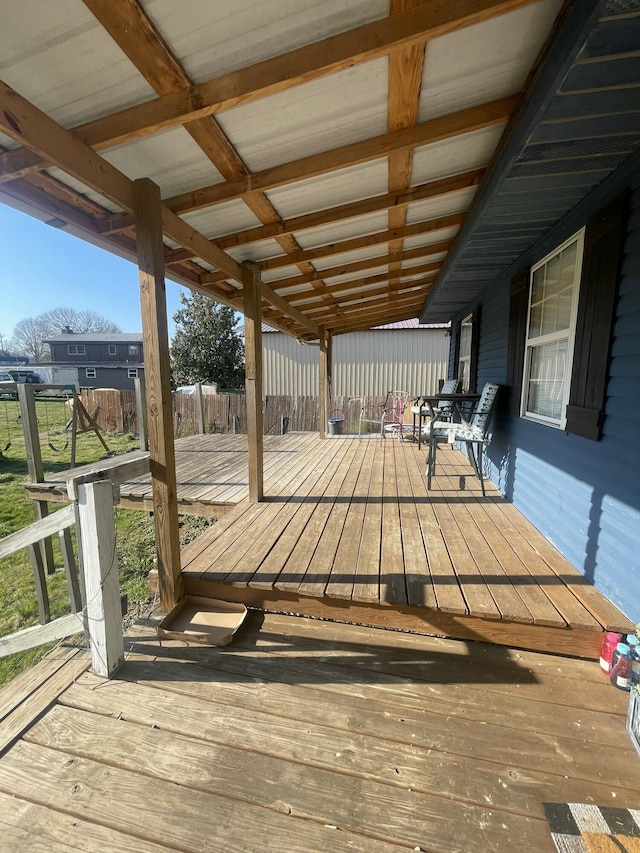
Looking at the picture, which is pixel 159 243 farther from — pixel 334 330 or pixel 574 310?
pixel 334 330

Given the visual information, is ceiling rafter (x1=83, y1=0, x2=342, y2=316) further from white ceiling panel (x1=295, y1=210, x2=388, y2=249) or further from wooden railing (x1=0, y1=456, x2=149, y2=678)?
wooden railing (x1=0, y1=456, x2=149, y2=678)

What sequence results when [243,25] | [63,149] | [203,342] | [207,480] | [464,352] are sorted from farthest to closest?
[203,342], [464,352], [207,480], [63,149], [243,25]

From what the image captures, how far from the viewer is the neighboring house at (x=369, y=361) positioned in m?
11.8

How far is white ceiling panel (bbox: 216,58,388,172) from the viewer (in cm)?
138

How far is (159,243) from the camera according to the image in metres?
1.72

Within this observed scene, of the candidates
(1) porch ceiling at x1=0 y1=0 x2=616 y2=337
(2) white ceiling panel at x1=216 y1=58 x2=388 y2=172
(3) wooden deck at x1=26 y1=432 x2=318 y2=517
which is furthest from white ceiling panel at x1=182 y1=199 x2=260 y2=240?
(3) wooden deck at x1=26 y1=432 x2=318 y2=517

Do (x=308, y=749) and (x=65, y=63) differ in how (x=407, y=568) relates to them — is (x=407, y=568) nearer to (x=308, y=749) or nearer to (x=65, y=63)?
(x=308, y=749)

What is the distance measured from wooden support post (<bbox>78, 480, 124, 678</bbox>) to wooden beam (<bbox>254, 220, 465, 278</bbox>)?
2281mm

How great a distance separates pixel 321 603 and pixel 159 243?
193cm

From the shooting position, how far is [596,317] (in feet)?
6.36

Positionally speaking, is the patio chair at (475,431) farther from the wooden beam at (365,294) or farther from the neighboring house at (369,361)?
the neighboring house at (369,361)

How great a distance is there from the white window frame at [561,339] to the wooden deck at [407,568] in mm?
798

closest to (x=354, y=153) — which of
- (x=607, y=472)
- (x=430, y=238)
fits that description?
(x=430, y=238)

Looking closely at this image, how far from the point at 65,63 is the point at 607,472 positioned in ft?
8.93
